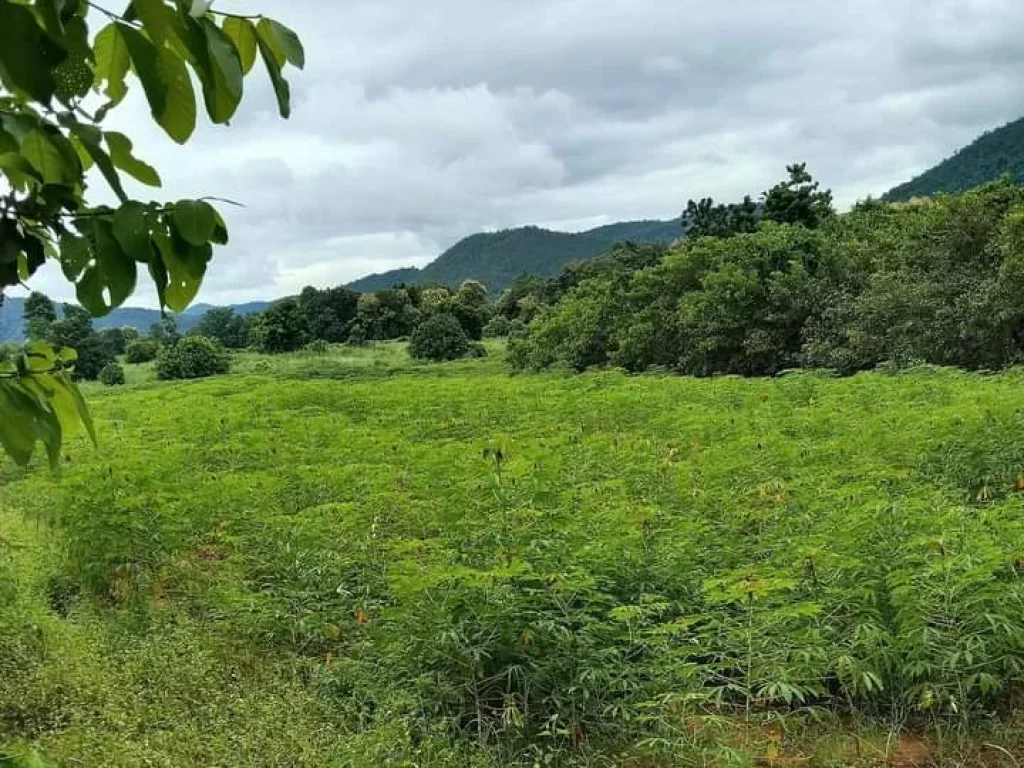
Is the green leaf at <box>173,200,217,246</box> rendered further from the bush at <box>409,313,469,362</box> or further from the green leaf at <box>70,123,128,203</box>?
the bush at <box>409,313,469,362</box>

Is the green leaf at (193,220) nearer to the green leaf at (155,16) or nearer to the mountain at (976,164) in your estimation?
the green leaf at (155,16)

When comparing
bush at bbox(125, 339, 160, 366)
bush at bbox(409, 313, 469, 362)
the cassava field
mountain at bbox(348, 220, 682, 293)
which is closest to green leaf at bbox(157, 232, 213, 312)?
the cassava field

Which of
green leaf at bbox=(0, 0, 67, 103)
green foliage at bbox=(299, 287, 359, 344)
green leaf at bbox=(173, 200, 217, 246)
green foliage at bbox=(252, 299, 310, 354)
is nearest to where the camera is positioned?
green leaf at bbox=(0, 0, 67, 103)

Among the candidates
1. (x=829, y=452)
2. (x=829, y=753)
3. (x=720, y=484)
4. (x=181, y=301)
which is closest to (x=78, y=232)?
(x=181, y=301)

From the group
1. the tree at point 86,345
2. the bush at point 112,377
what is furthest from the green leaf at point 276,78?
the bush at point 112,377

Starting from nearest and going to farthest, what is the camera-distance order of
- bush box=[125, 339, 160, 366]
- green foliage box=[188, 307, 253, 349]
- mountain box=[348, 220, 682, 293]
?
bush box=[125, 339, 160, 366]
green foliage box=[188, 307, 253, 349]
mountain box=[348, 220, 682, 293]

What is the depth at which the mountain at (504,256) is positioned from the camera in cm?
10638

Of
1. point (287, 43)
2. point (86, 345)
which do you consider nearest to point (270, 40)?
point (287, 43)

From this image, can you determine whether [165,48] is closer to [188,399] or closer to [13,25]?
[13,25]

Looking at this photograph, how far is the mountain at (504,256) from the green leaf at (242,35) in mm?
98564

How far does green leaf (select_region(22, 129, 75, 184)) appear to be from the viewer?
29.7 inches

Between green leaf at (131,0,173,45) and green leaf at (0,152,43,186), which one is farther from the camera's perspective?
green leaf at (0,152,43,186)

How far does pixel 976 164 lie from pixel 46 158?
72.6 m

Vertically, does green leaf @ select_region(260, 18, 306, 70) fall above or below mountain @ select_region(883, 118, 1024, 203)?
below
